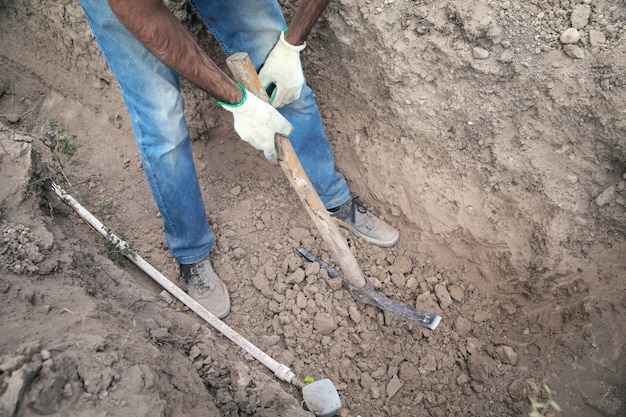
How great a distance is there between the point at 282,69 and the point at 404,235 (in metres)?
1.15

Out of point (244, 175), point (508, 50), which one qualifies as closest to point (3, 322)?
point (244, 175)

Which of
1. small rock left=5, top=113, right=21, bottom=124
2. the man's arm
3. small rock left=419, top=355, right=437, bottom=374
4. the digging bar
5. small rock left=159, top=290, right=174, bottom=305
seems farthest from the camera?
small rock left=5, top=113, right=21, bottom=124

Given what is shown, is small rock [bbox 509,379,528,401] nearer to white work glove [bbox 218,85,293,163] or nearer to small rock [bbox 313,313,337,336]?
small rock [bbox 313,313,337,336]

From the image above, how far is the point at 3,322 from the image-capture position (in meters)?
1.42

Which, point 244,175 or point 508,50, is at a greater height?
point 508,50

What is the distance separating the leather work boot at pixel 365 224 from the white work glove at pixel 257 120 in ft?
2.81

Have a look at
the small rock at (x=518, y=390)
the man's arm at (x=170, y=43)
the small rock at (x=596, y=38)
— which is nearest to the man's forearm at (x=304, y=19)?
the man's arm at (x=170, y=43)

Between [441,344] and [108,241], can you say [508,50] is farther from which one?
[108,241]

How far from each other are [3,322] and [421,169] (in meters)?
1.94

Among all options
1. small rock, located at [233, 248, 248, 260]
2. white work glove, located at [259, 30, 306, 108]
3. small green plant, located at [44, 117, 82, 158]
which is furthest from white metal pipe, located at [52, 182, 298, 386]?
white work glove, located at [259, 30, 306, 108]

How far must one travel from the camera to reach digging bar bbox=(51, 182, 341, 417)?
197 centimetres

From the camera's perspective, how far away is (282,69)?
2.11 m

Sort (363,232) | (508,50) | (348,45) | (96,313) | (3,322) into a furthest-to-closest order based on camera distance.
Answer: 1. (363,232)
2. (348,45)
3. (508,50)
4. (96,313)
5. (3,322)

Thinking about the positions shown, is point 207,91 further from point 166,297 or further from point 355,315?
point 355,315
